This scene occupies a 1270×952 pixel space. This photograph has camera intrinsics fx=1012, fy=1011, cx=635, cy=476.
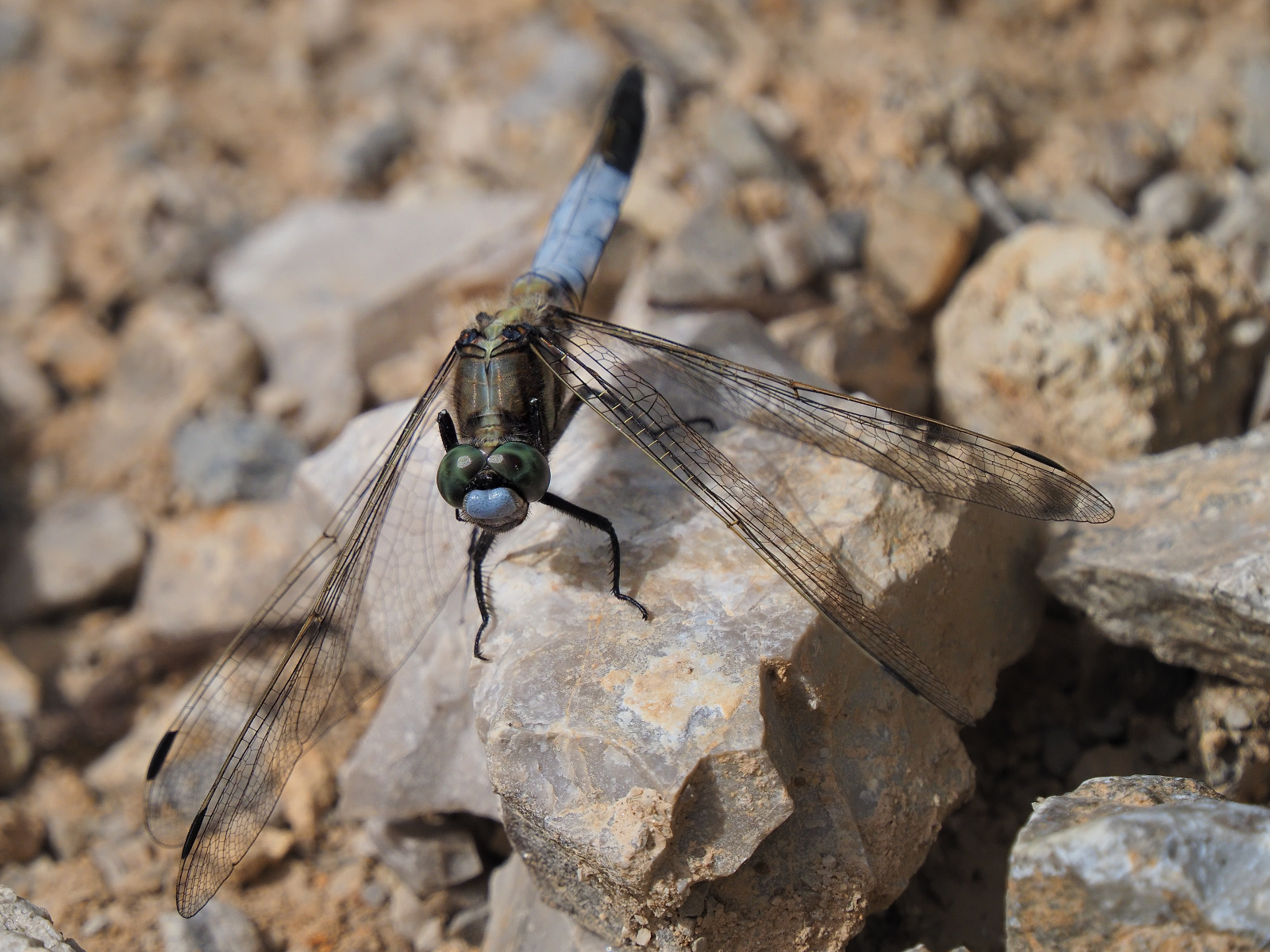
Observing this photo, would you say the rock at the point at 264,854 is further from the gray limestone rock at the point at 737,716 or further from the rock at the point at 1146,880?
the rock at the point at 1146,880

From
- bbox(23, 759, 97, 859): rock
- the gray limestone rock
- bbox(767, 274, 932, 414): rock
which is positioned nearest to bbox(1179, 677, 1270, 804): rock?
the gray limestone rock

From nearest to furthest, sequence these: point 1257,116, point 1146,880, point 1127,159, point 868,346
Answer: point 1146,880 → point 868,346 → point 1127,159 → point 1257,116

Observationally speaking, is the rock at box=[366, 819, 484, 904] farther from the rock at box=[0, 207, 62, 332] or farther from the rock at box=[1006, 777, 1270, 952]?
the rock at box=[0, 207, 62, 332]

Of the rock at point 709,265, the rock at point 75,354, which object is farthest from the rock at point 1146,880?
the rock at point 75,354

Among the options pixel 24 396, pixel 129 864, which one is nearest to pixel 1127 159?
pixel 129 864

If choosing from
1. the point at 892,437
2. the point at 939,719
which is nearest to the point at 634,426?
the point at 892,437

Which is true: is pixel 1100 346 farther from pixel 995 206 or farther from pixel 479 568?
pixel 479 568
